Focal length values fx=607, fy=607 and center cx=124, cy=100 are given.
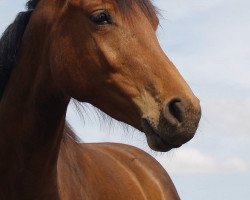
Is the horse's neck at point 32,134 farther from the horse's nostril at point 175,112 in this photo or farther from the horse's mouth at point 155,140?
the horse's nostril at point 175,112

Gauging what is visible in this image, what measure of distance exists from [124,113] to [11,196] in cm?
98

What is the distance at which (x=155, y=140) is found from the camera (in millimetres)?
3682

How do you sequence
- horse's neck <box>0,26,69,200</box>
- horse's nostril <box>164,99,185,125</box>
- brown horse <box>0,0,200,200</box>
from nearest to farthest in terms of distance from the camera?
1. horse's nostril <box>164,99,185,125</box>
2. brown horse <box>0,0,200,200</box>
3. horse's neck <box>0,26,69,200</box>

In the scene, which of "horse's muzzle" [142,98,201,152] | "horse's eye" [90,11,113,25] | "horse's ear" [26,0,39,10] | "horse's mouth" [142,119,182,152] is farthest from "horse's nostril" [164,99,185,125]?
"horse's ear" [26,0,39,10]

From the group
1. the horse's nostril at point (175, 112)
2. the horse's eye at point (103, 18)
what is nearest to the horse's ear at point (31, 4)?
the horse's eye at point (103, 18)

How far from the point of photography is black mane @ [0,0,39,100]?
4363mm

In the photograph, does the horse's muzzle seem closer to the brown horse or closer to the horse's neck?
the brown horse

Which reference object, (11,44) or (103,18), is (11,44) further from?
(103,18)

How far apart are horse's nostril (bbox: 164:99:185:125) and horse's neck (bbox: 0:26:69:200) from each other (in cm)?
94

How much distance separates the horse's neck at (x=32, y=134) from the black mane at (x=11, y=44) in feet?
0.46

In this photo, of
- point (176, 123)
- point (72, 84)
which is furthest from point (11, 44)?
point (176, 123)

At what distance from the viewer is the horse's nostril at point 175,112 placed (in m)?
3.48

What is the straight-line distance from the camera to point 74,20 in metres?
4.06

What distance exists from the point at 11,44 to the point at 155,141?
138cm
